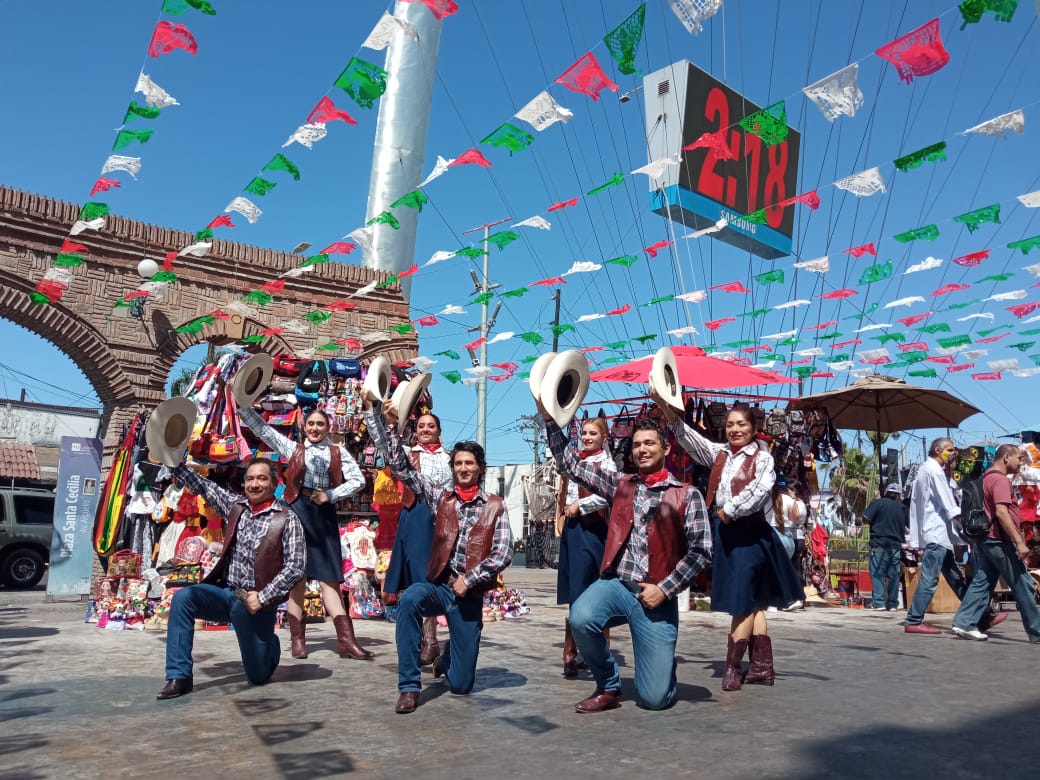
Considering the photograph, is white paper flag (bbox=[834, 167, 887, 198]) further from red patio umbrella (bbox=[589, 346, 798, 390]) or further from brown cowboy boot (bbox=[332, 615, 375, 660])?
brown cowboy boot (bbox=[332, 615, 375, 660])

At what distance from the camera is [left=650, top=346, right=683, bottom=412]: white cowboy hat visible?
464 centimetres

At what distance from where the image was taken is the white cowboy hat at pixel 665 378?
464 centimetres

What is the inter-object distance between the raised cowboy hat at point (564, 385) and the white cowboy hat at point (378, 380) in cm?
147

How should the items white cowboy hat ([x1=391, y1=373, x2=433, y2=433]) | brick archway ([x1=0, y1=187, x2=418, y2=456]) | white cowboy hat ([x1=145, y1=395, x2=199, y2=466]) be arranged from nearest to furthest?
white cowboy hat ([x1=145, y1=395, x2=199, y2=466]) → white cowboy hat ([x1=391, y1=373, x2=433, y2=433]) → brick archway ([x1=0, y1=187, x2=418, y2=456])

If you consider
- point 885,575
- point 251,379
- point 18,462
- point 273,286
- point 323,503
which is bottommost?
point 885,575

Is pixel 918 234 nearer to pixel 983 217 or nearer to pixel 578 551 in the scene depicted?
pixel 983 217

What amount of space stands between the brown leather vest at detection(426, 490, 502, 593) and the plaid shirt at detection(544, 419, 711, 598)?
490 millimetres

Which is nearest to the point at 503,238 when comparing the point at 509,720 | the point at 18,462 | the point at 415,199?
the point at 415,199

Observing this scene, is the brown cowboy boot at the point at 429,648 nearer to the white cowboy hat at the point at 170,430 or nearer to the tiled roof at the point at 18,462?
the white cowboy hat at the point at 170,430

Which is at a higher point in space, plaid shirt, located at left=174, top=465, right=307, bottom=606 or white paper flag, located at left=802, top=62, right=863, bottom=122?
white paper flag, located at left=802, top=62, right=863, bottom=122

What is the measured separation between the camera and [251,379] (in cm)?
607

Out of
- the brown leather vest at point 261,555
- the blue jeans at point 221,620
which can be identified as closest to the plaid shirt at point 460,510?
the brown leather vest at point 261,555

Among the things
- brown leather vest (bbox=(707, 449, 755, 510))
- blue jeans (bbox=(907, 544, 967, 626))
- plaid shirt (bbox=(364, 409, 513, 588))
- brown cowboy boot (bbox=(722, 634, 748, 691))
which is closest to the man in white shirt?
blue jeans (bbox=(907, 544, 967, 626))

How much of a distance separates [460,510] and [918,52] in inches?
225
